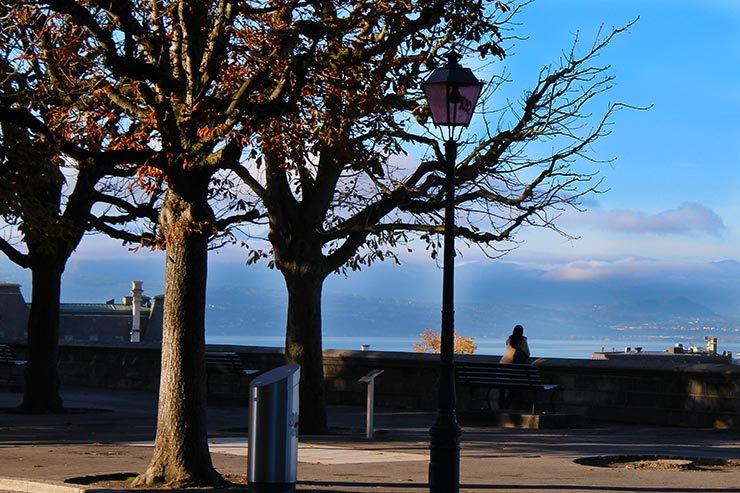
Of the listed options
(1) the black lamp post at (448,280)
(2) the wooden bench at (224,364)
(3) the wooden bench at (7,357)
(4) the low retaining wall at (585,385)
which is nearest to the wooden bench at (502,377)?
(4) the low retaining wall at (585,385)

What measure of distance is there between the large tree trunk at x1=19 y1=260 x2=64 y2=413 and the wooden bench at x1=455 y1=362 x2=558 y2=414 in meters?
7.54

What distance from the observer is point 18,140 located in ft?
71.2

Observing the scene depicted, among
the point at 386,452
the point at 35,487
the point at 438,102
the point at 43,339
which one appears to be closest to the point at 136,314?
the point at 43,339

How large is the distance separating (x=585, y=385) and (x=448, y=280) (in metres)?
12.2

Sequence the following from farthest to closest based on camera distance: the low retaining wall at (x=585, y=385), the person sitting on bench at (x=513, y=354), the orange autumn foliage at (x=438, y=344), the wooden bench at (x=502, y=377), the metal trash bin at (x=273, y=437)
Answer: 1. the orange autumn foliage at (x=438, y=344)
2. the person sitting on bench at (x=513, y=354)
3. the wooden bench at (x=502, y=377)
4. the low retaining wall at (x=585, y=385)
5. the metal trash bin at (x=273, y=437)

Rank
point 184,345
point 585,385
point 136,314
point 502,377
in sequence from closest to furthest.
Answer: point 184,345
point 502,377
point 585,385
point 136,314

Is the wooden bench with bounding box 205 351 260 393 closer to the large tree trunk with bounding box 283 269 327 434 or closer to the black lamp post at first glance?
the large tree trunk with bounding box 283 269 327 434

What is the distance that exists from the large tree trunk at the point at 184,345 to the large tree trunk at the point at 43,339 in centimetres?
1136

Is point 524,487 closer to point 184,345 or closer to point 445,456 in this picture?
point 445,456

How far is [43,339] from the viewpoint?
2706cm

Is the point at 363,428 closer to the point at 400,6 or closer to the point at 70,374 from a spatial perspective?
the point at 400,6

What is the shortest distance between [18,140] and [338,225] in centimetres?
543

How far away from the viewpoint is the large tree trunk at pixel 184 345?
1574 centimetres

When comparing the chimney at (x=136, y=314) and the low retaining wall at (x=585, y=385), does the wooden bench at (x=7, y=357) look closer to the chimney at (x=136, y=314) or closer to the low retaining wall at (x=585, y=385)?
the low retaining wall at (x=585, y=385)
